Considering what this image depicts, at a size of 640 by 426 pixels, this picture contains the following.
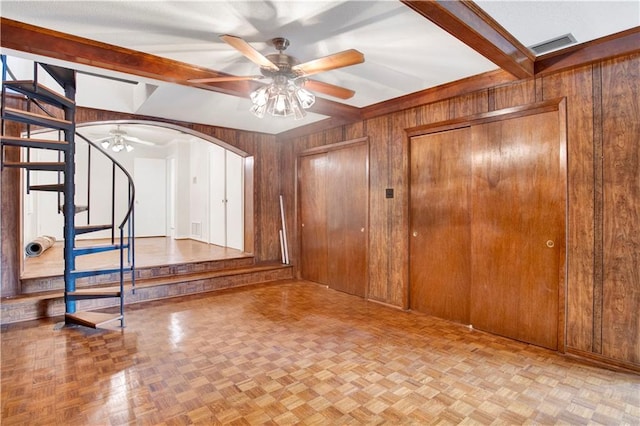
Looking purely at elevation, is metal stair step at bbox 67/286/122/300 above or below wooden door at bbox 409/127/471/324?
below

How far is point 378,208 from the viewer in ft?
14.3

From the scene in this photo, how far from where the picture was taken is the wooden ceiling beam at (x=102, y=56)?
93.3 inches

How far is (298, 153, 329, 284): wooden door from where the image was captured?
5.30m

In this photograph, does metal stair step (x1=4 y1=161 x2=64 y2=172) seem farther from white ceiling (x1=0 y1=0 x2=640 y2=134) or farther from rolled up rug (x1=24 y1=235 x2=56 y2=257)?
rolled up rug (x1=24 y1=235 x2=56 y2=257)

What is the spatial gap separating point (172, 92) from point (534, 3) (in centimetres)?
340

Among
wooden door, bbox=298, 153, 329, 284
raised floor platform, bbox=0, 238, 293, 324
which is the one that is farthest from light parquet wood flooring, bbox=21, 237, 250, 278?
wooden door, bbox=298, 153, 329, 284

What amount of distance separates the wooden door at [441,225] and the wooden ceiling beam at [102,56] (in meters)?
2.08

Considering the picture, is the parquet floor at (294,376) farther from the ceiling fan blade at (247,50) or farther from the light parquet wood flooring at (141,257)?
the ceiling fan blade at (247,50)

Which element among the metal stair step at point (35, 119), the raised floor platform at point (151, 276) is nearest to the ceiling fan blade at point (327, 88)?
the metal stair step at point (35, 119)

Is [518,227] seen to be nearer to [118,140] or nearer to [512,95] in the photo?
[512,95]

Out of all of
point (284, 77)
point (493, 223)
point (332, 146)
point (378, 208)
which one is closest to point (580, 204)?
point (493, 223)

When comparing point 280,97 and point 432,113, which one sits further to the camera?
point 432,113

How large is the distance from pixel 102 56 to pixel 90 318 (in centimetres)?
256

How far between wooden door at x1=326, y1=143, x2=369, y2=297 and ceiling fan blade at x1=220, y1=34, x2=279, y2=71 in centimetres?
233
